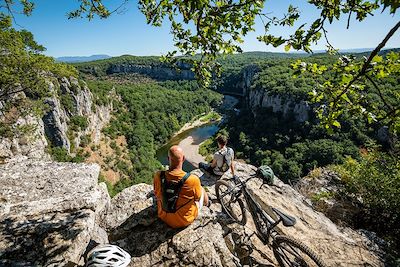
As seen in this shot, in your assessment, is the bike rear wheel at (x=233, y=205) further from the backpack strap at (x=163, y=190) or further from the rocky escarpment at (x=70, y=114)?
the rocky escarpment at (x=70, y=114)

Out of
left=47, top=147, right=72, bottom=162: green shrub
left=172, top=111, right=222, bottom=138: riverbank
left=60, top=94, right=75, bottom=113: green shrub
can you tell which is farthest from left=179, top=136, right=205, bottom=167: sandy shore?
left=60, top=94, right=75, bottom=113: green shrub

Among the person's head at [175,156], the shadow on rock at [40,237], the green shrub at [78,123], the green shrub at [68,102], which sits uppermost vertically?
the person's head at [175,156]

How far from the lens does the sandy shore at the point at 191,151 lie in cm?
7394

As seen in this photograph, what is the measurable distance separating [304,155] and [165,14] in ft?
188

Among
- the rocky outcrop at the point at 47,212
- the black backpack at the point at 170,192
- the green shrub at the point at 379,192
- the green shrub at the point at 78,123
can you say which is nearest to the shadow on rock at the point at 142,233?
the rocky outcrop at the point at 47,212

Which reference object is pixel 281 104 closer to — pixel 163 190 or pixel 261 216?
pixel 261 216

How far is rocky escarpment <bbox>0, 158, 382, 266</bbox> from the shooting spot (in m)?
4.53

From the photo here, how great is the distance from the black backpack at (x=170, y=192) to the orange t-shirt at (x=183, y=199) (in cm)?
6

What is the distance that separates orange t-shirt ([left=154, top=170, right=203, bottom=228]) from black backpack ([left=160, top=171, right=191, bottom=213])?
6cm

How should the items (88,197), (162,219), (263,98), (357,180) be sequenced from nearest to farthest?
(162,219)
(88,197)
(357,180)
(263,98)

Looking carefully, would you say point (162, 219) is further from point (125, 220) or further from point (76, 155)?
point (76, 155)

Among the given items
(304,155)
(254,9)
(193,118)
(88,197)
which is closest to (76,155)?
(304,155)

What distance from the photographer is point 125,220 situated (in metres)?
5.60

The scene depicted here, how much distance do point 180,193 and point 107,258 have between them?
5.42 feet
